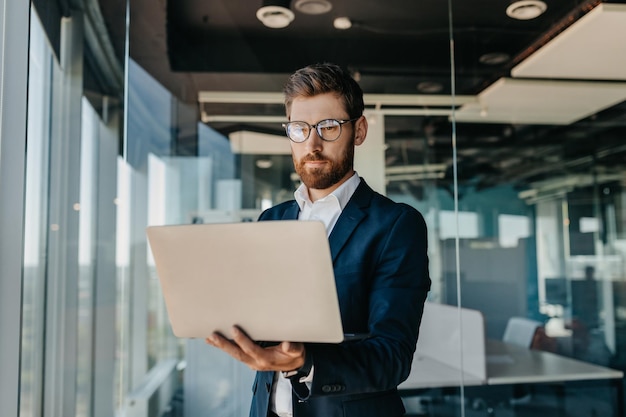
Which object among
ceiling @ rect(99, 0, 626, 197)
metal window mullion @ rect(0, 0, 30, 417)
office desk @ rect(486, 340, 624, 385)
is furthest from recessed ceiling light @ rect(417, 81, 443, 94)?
metal window mullion @ rect(0, 0, 30, 417)

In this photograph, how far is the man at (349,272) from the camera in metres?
1.07

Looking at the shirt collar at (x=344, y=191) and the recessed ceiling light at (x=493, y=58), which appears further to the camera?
the recessed ceiling light at (x=493, y=58)

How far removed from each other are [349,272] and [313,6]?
2.95 meters

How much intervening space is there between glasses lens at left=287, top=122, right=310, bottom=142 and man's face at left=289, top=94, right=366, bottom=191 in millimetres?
10

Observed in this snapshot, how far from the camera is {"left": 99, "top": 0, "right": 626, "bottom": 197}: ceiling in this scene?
3715 millimetres

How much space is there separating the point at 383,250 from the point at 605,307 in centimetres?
403

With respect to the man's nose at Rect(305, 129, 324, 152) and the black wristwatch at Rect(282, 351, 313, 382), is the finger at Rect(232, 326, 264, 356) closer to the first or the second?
the black wristwatch at Rect(282, 351, 313, 382)

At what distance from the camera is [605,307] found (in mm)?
4605

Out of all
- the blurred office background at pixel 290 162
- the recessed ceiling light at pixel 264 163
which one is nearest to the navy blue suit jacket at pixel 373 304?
the blurred office background at pixel 290 162

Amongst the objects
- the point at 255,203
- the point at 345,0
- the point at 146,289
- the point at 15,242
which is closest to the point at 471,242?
the point at 255,203

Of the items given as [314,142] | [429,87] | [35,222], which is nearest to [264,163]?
[429,87]

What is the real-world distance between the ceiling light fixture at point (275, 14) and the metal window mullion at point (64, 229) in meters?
1.12

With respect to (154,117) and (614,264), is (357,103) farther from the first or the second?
(614,264)

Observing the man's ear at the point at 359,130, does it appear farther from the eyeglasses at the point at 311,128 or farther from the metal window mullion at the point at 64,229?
the metal window mullion at the point at 64,229
